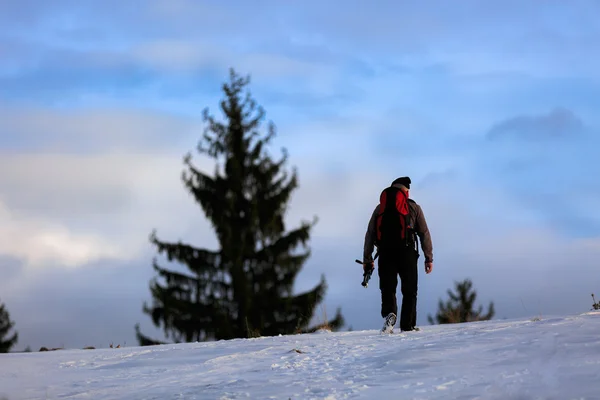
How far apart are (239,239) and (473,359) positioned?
2356 centimetres

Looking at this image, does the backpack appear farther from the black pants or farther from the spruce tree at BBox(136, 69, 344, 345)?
the spruce tree at BBox(136, 69, 344, 345)

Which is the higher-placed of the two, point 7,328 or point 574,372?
point 7,328

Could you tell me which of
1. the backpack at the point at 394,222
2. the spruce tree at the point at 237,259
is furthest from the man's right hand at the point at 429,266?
the spruce tree at the point at 237,259

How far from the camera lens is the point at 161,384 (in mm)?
7801

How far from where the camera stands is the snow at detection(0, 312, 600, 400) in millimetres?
6363

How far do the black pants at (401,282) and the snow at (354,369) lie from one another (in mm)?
572

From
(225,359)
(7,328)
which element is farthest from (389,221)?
(7,328)

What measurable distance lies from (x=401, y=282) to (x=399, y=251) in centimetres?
42

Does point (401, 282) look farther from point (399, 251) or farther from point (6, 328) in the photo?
point (6, 328)

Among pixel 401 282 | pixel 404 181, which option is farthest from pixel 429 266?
pixel 404 181

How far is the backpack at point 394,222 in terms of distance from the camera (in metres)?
10.8

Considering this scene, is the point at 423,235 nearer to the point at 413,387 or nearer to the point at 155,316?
the point at 413,387

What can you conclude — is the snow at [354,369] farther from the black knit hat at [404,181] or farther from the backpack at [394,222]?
the black knit hat at [404,181]

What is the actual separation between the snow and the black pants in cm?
57
